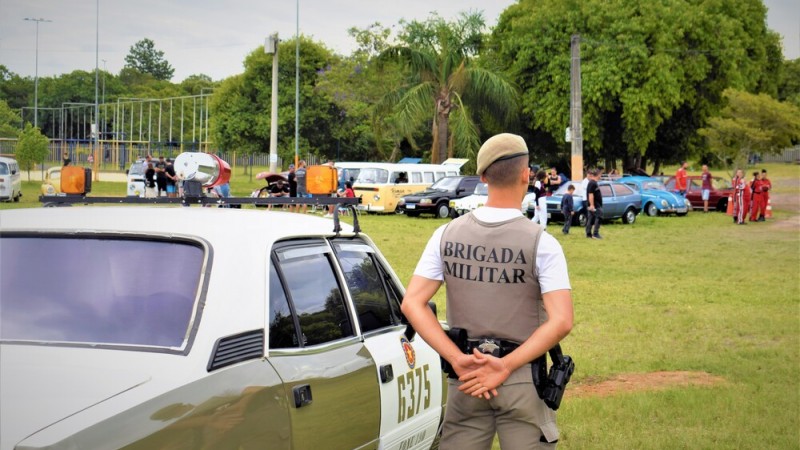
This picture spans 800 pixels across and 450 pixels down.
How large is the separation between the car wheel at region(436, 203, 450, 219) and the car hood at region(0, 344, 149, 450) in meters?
34.3

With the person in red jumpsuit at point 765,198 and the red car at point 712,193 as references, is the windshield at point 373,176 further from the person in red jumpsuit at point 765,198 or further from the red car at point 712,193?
→ the person in red jumpsuit at point 765,198

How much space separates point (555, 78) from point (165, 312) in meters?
54.2

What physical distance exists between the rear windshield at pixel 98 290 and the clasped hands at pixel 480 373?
106 cm

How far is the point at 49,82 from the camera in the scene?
302 feet

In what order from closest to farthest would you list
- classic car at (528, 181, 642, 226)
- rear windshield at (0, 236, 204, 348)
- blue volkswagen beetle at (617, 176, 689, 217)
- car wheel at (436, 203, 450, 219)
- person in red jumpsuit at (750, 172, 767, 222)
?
rear windshield at (0, 236, 204, 348)
classic car at (528, 181, 642, 226)
car wheel at (436, 203, 450, 219)
person in red jumpsuit at (750, 172, 767, 222)
blue volkswagen beetle at (617, 176, 689, 217)

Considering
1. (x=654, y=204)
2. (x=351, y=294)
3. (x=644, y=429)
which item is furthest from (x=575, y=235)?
(x=351, y=294)

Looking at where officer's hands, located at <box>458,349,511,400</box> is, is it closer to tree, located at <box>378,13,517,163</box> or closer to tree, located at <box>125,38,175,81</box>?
tree, located at <box>378,13,517,163</box>

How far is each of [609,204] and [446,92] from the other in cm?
1531

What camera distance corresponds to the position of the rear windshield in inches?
151

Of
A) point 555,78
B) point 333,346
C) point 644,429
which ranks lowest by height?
point 644,429

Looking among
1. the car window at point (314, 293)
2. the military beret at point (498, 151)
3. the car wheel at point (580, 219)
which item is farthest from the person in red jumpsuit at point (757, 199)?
the military beret at point (498, 151)

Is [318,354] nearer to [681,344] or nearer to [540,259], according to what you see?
[540,259]

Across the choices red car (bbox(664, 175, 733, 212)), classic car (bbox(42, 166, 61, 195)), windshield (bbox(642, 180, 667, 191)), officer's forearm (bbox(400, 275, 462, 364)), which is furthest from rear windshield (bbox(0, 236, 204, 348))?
red car (bbox(664, 175, 733, 212))

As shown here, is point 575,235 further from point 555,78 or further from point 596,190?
point 555,78
